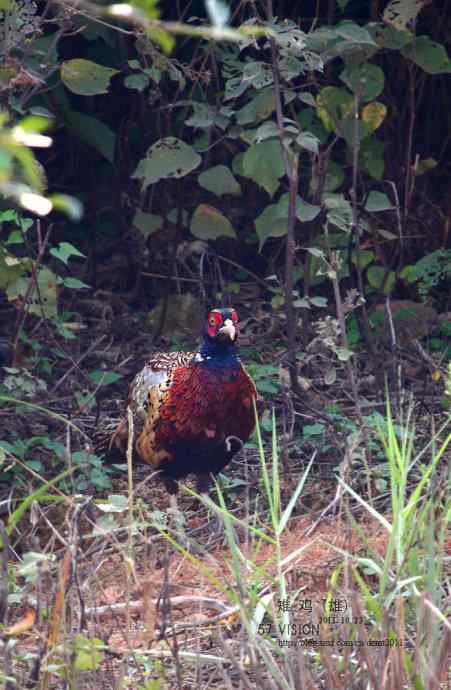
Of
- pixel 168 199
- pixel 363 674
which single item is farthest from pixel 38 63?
pixel 363 674

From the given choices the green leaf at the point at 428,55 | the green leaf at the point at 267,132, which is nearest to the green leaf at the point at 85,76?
the green leaf at the point at 267,132

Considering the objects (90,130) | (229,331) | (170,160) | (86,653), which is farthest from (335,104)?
(86,653)

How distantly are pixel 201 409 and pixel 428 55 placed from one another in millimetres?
2191

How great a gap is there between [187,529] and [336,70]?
291 cm

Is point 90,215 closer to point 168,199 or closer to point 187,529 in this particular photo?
point 168,199

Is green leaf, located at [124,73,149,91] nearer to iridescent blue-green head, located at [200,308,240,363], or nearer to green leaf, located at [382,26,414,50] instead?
green leaf, located at [382,26,414,50]

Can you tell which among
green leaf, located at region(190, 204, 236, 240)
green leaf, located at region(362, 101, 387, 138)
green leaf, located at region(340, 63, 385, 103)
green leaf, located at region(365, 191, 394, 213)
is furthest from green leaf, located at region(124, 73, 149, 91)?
green leaf, located at region(365, 191, 394, 213)

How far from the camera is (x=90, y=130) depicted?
5711mm

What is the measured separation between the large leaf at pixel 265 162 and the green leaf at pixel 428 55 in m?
0.91

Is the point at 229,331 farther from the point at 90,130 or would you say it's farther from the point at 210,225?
the point at 90,130

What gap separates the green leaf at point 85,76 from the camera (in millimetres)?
4766

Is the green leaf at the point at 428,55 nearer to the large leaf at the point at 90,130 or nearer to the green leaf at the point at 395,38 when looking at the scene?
the green leaf at the point at 395,38

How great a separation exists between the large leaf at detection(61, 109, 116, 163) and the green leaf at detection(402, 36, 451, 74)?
1.54 meters

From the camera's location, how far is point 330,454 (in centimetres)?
487
